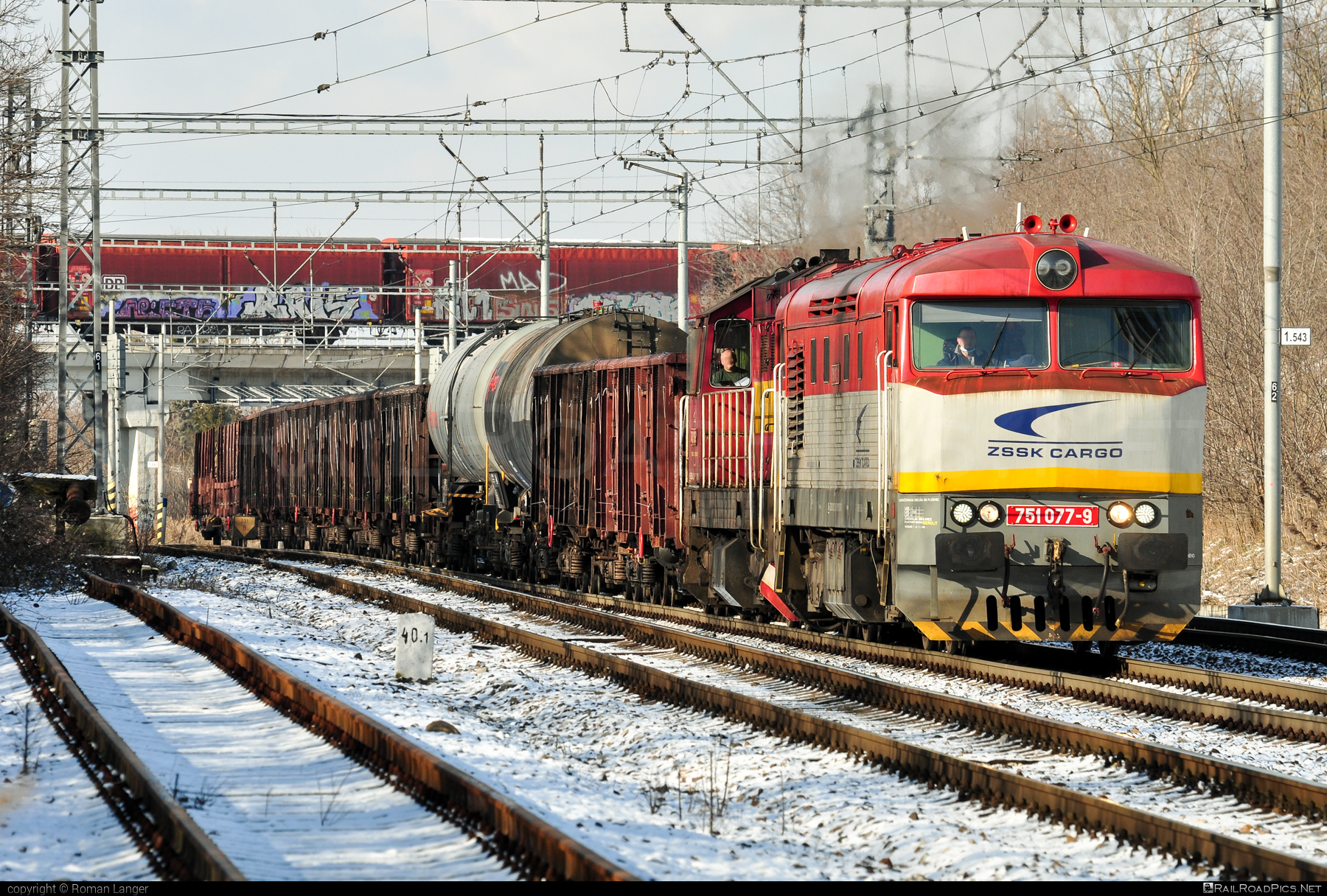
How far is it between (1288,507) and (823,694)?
14.9m

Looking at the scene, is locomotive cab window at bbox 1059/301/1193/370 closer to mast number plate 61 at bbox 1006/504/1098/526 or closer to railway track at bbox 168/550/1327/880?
mast number plate 61 at bbox 1006/504/1098/526

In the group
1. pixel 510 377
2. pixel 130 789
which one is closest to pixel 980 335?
pixel 130 789

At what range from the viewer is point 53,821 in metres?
7.18

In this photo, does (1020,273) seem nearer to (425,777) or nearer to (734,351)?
(734,351)

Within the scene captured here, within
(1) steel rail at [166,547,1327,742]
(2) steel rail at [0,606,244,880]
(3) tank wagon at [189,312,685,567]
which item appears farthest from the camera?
(3) tank wagon at [189,312,685,567]

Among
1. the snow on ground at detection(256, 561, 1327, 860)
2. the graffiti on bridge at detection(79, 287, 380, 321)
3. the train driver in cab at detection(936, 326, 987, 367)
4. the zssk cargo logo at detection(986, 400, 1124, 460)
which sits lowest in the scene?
the snow on ground at detection(256, 561, 1327, 860)

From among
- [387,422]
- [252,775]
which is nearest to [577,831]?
[252,775]

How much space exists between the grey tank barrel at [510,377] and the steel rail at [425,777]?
10.7m

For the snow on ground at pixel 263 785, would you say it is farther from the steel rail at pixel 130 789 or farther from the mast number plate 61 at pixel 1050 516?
the mast number plate 61 at pixel 1050 516

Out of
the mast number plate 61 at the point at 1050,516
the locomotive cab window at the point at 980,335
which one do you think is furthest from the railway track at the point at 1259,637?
the locomotive cab window at the point at 980,335

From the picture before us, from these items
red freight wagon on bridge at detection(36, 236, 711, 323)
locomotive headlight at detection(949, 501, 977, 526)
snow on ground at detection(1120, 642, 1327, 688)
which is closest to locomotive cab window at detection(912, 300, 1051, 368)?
locomotive headlight at detection(949, 501, 977, 526)

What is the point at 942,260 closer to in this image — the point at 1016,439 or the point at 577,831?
the point at 1016,439

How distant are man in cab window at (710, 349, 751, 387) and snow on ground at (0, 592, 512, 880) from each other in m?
6.05

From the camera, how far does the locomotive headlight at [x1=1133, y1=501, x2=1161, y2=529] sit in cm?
1195
